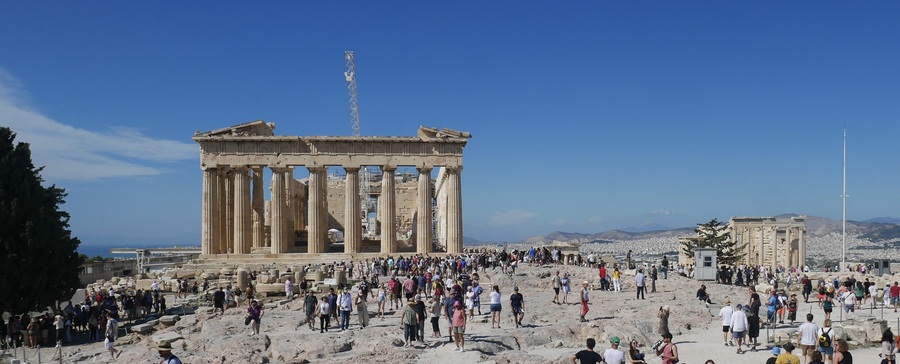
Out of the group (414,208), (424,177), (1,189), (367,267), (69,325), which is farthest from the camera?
(414,208)

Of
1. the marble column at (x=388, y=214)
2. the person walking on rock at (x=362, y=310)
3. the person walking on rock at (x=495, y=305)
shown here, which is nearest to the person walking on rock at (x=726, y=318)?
the person walking on rock at (x=495, y=305)

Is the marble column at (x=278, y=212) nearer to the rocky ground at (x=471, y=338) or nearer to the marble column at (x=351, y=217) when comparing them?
the marble column at (x=351, y=217)

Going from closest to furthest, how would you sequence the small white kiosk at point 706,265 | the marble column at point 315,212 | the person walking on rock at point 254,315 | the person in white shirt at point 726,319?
the person in white shirt at point 726,319 < the person walking on rock at point 254,315 < the small white kiosk at point 706,265 < the marble column at point 315,212

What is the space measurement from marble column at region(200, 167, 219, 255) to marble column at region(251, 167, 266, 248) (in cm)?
479

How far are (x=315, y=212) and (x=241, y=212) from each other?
16.9 ft

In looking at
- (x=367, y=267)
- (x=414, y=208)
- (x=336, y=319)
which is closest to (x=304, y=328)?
(x=336, y=319)

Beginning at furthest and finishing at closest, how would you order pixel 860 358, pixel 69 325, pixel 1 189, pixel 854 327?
pixel 1 189 → pixel 69 325 → pixel 854 327 → pixel 860 358

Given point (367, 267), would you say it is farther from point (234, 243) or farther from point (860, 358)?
point (860, 358)

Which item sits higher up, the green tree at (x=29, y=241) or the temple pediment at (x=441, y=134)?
the temple pediment at (x=441, y=134)

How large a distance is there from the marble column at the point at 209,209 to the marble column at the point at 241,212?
1.38 meters

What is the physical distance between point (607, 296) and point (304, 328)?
42.3 ft

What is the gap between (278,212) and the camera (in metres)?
50.6

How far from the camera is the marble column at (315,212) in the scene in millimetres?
49875

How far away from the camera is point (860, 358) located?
19.3m
